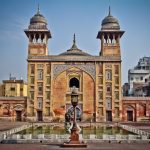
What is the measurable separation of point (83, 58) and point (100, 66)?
7.58ft

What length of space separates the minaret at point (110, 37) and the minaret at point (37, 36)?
6932 mm

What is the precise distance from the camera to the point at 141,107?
40.2 meters

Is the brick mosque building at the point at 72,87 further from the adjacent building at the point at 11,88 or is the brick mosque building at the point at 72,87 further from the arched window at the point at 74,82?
the adjacent building at the point at 11,88

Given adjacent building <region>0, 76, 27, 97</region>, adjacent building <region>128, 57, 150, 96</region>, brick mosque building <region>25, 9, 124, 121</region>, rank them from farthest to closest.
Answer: adjacent building <region>128, 57, 150, 96</region>
adjacent building <region>0, 76, 27, 97</region>
brick mosque building <region>25, 9, 124, 121</region>

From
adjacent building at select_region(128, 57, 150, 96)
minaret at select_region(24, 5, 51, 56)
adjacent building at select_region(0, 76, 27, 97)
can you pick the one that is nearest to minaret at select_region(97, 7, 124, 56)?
minaret at select_region(24, 5, 51, 56)

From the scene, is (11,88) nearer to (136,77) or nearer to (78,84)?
(78,84)

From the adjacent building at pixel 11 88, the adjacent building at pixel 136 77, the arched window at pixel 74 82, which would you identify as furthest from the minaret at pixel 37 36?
the adjacent building at pixel 136 77

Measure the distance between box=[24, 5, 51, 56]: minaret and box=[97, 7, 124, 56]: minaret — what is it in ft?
22.7

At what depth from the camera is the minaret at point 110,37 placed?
40219 millimetres

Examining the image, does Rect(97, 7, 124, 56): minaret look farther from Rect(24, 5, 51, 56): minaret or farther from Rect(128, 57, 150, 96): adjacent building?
Rect(128, 57, 150, 96): adjacent building

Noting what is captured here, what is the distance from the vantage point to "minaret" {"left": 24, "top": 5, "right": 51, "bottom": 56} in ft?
131

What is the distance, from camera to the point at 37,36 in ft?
134

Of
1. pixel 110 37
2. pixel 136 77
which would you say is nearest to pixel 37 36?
pixel 110 37

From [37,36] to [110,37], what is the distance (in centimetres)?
919
